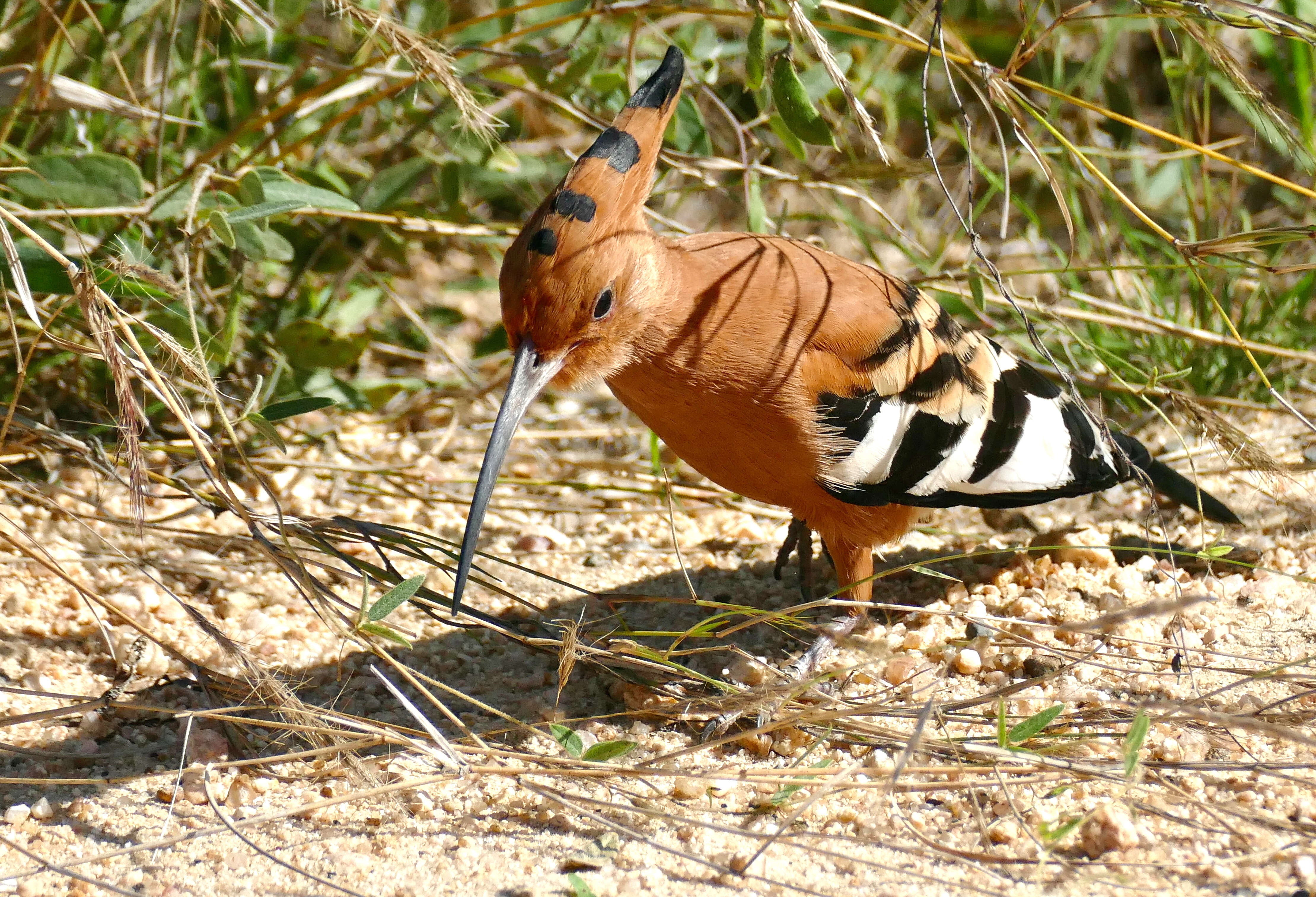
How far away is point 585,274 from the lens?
2.53 meters

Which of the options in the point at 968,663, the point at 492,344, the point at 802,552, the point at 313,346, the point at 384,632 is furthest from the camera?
the point at 492,344

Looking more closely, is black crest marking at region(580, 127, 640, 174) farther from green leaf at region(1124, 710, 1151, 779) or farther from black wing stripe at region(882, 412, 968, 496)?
green leaf at region(1124, 710, 1151, 779)

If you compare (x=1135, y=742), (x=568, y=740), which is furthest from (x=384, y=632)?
(x=1135, y=742)

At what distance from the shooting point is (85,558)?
9.03 ft

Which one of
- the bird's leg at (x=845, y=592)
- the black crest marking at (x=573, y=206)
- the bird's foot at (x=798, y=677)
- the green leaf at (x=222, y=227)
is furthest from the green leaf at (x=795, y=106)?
the green leaf at (x=222, y=227)

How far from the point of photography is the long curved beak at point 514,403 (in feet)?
8.39

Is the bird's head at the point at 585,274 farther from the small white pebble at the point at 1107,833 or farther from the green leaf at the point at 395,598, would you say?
the small white pebble at the point at 1107,833

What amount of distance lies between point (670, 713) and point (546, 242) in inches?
40.9

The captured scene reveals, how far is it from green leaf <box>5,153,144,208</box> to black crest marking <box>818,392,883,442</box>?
1.87 m

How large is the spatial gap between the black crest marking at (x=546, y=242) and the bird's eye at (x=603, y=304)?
0.50ft

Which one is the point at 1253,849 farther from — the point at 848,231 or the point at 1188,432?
the point at 848,231

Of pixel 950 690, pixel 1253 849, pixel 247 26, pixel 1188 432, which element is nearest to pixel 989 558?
pixel 950 690

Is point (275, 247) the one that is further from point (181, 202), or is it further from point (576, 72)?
point (576, 72)

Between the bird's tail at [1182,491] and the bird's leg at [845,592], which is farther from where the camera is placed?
the bird's tail at [1182,491]
